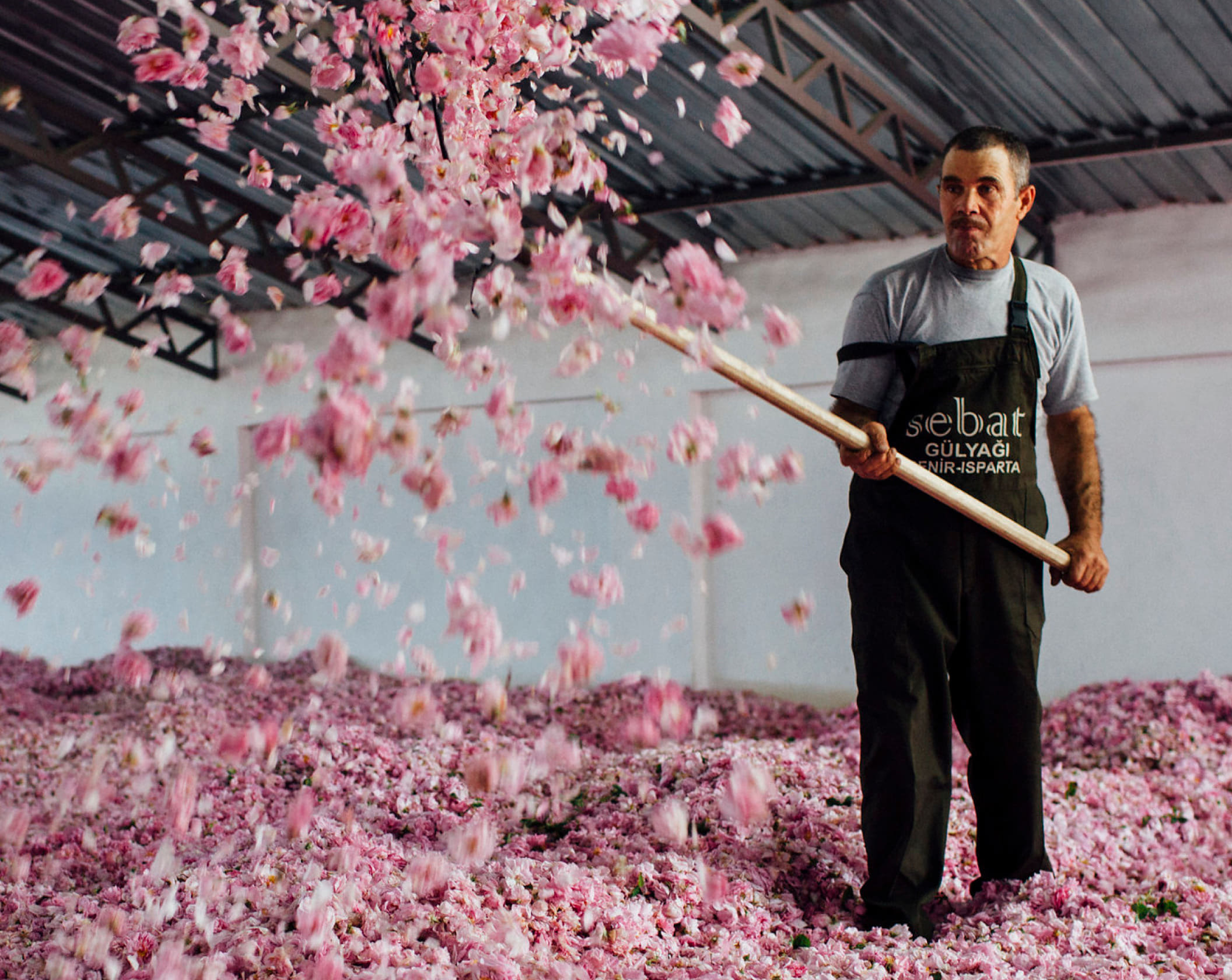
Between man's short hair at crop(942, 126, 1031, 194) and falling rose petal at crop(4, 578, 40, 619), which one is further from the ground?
man's short hair at crop(942, 126, 1031, 194)

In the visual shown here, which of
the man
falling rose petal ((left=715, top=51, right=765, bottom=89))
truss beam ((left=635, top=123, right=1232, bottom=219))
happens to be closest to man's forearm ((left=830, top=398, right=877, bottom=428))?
the man

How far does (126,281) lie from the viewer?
33.3 feet

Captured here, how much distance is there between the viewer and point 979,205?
99.3 inches

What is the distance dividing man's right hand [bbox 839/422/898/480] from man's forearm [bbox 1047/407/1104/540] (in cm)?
62

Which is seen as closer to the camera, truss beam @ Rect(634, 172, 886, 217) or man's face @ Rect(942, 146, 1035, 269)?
man's face @ Rect(942, 146, 1035, 269)

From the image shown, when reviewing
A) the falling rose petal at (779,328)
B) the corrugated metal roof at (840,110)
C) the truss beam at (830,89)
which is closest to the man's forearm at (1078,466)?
the falling rose petal at (779,328)

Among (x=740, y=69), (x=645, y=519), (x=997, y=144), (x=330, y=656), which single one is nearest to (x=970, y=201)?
(x=997, y=144)

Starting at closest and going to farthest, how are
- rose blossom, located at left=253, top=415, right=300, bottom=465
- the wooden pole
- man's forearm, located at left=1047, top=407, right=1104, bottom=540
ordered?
rose blossom, located at left=253, top=415, right=300, bottom=465 < the wooden pole < man's forearm, located at left=1047, top=407, right=1104, bottom=540

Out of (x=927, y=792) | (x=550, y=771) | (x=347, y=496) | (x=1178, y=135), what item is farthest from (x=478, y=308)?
(x=347, y=496)

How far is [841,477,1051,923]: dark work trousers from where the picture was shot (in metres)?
2.49

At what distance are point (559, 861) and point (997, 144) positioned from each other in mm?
2050

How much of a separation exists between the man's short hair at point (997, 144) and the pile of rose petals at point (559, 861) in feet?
4.62

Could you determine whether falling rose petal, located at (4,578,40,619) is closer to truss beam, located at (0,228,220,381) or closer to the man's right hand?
the man's right hand

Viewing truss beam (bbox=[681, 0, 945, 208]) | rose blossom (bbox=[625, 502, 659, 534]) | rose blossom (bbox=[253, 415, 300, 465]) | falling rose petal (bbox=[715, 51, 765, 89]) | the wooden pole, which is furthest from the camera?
truss beam (bbox=[681, 0, 945, 208])
